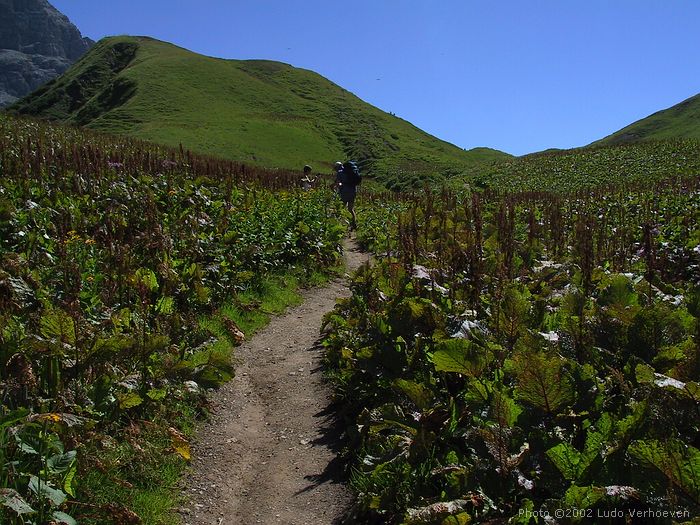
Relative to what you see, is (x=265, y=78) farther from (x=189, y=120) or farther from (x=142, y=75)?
(x=189, y=120)

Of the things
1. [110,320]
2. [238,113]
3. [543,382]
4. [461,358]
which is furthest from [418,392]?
[238,113]

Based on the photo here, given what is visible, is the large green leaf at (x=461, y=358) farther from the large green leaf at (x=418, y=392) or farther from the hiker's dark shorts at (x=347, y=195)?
the hiker's dark shorts at (x=347, y=195)

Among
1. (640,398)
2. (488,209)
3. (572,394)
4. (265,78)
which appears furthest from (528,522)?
(265,78)

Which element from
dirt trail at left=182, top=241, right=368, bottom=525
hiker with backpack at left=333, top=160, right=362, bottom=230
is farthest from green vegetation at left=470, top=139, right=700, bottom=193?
dirt trail at left=182, top=241, right=368, bottom=525

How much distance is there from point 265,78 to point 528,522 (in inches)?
4958

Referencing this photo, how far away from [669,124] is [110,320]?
11406cm

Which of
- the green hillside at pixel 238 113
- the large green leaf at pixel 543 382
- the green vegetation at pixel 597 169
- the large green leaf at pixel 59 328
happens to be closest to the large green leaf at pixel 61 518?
the large green leaf at pixel 59 328

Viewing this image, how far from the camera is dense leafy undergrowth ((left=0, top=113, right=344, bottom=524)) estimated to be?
358cm

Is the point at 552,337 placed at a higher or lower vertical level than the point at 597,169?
lower

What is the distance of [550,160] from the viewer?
50.8m

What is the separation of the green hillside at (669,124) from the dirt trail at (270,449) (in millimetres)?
90261

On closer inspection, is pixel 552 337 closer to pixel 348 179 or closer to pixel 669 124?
pixel 348 179

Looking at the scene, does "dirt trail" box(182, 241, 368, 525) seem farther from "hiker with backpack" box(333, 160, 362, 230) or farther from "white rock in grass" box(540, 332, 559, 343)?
"hiker with backpack" box(333, 160, 362, 230)

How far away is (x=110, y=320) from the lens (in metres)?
5.72
